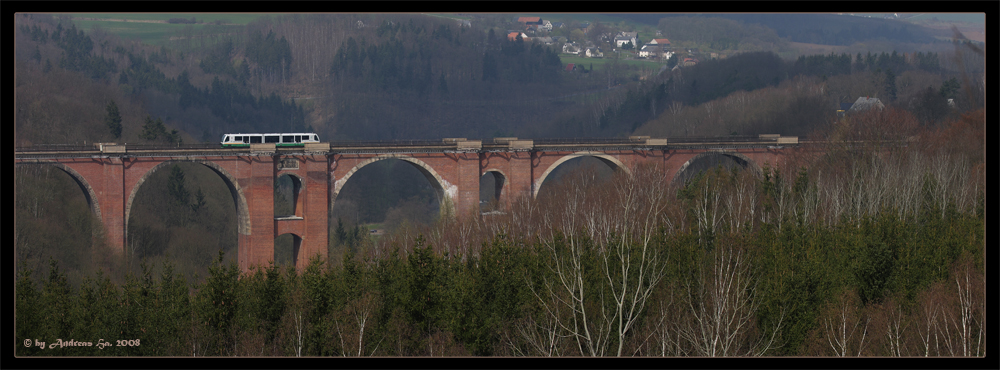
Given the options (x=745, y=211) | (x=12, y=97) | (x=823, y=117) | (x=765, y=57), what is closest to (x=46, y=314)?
(x=12, y=97)

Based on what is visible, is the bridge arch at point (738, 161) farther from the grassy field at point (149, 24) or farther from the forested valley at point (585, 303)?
the grassy field at point (149, 24)

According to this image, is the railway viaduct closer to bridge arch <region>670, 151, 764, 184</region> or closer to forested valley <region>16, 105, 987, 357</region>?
bridge arch <region>670, 151, 764, 184</region>

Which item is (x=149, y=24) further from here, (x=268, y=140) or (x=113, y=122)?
(x=268, y=140)

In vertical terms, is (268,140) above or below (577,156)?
above

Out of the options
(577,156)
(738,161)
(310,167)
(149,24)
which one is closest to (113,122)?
(310,167)

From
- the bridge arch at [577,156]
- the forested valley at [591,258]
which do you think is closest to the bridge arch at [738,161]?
the forested valley at [591,258]

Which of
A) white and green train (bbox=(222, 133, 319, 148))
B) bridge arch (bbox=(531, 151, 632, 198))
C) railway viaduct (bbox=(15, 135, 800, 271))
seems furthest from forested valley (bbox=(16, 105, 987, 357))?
bridge arch (bbox=(531, 151, 632, 198))
